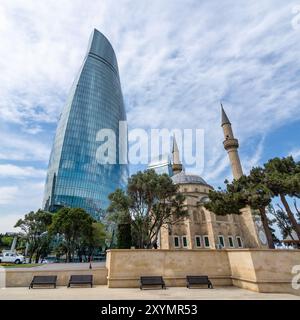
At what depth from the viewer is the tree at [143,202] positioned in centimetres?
2311

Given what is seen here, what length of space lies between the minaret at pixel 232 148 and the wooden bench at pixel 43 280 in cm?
3564

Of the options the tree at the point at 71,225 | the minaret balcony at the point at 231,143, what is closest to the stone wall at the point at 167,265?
the tree at the point at 71,225

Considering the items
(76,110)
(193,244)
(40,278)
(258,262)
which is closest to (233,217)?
(193,244)

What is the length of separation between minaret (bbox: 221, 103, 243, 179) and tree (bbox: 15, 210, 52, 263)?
127ft

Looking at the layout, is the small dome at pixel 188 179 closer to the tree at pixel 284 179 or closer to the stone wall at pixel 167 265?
the tree at pixel 284 179

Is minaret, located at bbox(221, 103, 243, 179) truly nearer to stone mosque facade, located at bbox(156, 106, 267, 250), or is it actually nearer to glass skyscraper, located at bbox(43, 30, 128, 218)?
stone mosque facade, located at bbox(156, 106, 267, 250)

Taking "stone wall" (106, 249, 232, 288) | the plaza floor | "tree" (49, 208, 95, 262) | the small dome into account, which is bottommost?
the plaza floor

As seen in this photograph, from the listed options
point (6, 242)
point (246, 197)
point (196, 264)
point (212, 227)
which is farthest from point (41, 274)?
point (6, 242)

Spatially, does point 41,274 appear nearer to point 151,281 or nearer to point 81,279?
point 81,279

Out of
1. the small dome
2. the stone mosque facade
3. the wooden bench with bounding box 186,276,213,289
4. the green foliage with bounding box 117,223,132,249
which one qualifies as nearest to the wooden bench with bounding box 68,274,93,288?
the wooden bench with bounding box 186,276,213,289

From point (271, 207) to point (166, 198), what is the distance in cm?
1253

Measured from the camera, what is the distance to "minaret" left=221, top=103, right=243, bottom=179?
40.3 meters
